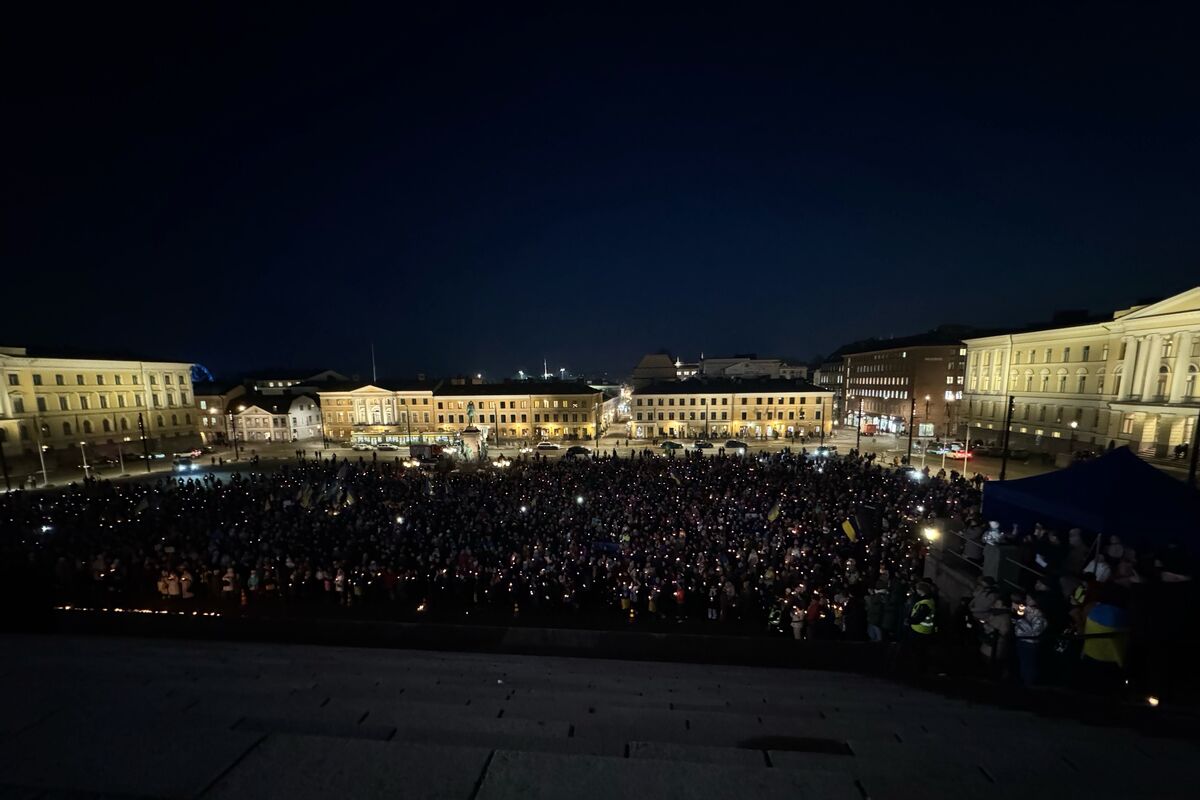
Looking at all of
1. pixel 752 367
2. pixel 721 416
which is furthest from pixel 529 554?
pixel 752 367

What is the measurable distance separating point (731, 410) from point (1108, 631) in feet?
196

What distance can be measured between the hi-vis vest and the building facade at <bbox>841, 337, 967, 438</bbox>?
63.9 m

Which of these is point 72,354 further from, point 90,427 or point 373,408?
point 373,408

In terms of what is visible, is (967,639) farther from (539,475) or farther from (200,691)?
(539,475)

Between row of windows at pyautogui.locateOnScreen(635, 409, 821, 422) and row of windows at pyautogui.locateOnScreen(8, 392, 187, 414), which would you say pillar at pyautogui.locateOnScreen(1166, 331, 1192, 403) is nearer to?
row of windows at pyautogui.locateOnScreen(635, 409, 821, 422)

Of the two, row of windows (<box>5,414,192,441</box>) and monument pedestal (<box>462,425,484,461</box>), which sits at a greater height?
row of windows (<box>5,414,192,441</box>)

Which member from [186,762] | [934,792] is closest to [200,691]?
[186,762]

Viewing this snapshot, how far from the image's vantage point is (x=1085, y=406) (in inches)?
1722

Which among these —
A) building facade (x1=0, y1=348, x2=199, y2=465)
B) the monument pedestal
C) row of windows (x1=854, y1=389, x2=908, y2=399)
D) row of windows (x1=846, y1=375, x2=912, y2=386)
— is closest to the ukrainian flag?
the monument pedestal

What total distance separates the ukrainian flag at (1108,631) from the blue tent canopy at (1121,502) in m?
4.73

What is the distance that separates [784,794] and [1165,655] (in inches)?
282

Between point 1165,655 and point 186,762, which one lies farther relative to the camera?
point 1165,655

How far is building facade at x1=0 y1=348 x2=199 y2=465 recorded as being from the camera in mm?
46812

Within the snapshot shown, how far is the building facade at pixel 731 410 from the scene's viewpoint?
6350 centimetres
